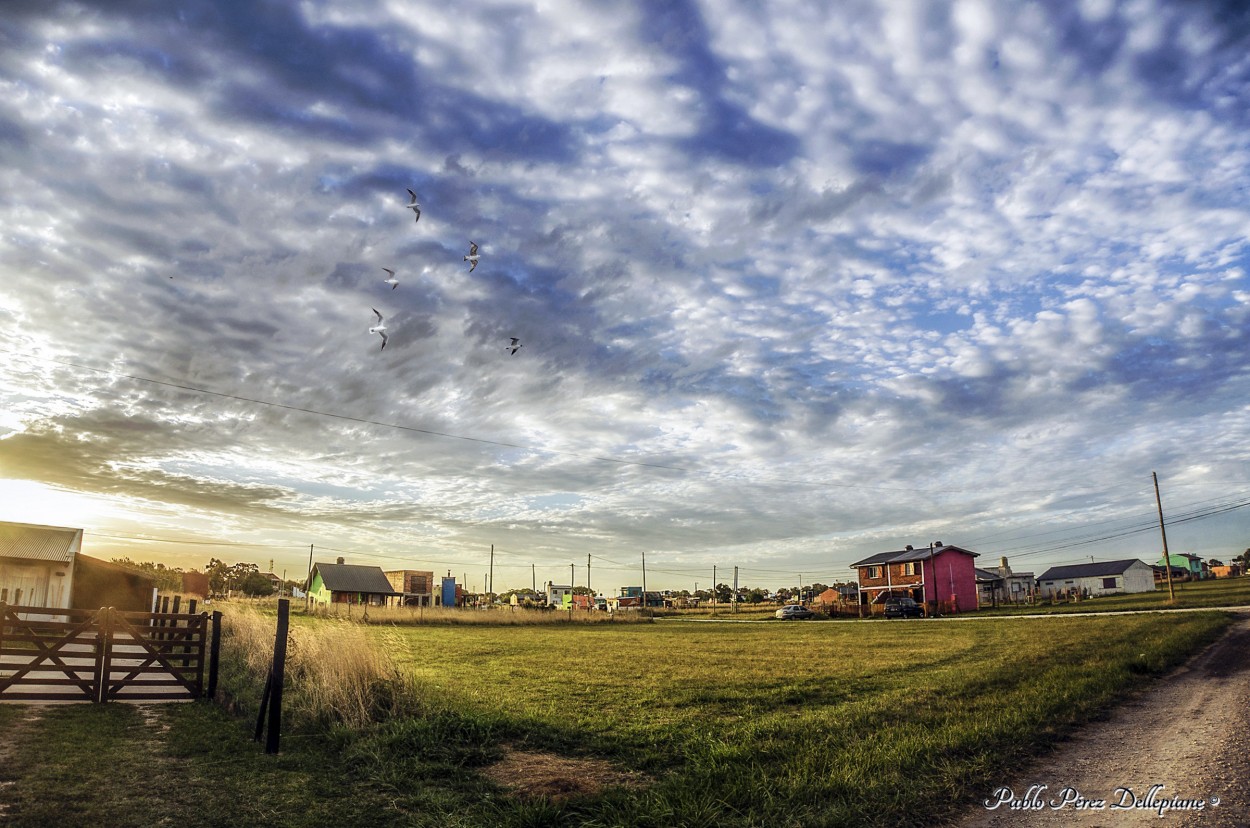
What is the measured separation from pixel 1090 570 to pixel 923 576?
4852 centimetres

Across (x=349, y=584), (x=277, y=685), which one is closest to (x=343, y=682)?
(x=277, y=685)

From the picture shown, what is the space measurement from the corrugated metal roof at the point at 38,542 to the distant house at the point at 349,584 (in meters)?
51.1

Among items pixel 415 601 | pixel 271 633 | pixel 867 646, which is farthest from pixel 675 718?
pixel 415 601

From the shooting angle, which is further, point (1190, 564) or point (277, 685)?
point (1190, 564)

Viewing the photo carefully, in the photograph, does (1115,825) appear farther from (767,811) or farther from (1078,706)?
(1078,706)

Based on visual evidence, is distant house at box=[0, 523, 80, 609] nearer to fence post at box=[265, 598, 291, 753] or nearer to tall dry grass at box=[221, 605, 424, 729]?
tall dry grass at box=[221, 605, 424, 729]

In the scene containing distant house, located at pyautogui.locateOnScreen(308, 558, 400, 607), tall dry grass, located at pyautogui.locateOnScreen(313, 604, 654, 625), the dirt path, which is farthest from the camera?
distant house, located at pyautogui.locateOnScreen(308, 558, 400, 607)

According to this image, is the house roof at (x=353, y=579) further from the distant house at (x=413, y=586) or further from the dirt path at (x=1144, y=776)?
the dirt path at (x=1144, y=776)

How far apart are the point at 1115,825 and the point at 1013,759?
2.48 metres

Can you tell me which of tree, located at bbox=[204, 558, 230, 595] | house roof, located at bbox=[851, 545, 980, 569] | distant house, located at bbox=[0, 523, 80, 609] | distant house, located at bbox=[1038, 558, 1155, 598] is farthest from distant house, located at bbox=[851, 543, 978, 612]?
tree, located at bbox=[204, 558, 230, 595]

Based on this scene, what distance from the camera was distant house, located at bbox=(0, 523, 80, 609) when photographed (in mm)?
35125

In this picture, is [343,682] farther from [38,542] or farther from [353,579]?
[353,579]

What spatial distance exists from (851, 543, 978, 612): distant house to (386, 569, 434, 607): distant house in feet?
179

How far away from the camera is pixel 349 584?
303 feet
